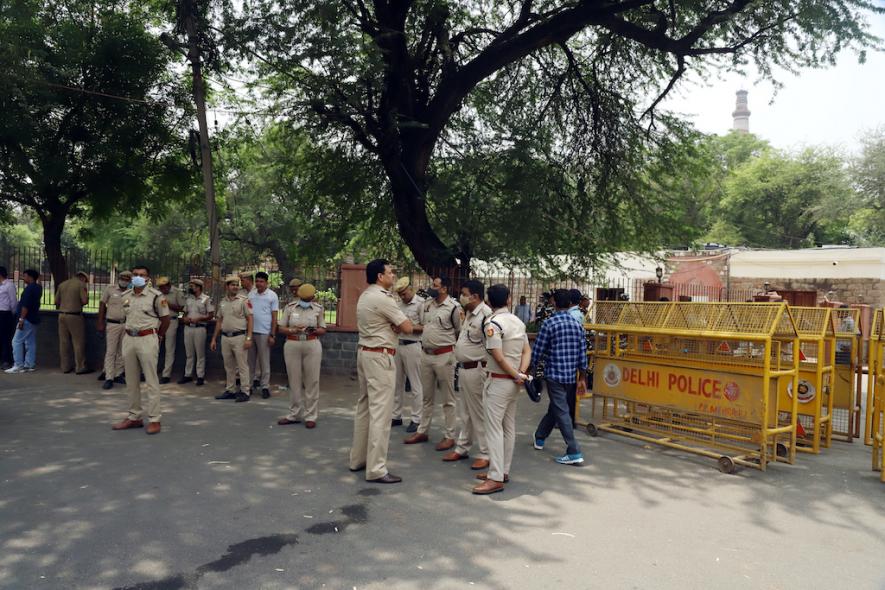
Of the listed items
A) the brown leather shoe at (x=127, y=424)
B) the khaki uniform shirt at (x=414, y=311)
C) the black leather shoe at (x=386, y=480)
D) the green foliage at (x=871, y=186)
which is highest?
the green foliage at (x=871, y=186)

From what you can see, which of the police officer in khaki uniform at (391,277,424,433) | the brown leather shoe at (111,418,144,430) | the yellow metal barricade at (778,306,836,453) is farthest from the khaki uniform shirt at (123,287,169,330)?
the yellow metal barricade at (778,306,836,453)

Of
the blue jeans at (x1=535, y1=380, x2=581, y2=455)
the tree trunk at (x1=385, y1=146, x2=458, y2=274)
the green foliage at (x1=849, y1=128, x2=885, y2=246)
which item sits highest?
the green foliage at (x1=849, y1=128, x2=885, y2=246)

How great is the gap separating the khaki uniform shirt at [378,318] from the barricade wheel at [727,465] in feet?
11.9

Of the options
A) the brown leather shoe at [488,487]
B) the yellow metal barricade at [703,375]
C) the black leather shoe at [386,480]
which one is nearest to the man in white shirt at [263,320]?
the black leather shoe at [386,480]

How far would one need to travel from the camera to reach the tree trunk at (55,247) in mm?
13305

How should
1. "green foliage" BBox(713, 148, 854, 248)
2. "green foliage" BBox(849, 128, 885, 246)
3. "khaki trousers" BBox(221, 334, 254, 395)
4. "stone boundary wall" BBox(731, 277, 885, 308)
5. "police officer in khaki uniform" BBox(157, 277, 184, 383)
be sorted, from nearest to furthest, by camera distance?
"khaki trousers" BBox(221, 334, 254, 395)
"police officer in khaki uniform" BBox(157, 277, 184, 383)
"stone boundary wall" BBox(731, 277, 885, 308)
"green foliage" BBox(849, 128, 885, 246)
"green foliage" BBox(713, 148, 854, 248)

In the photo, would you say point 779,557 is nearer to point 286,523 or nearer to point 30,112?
point 286,523

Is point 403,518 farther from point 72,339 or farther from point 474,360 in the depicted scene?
point 72,339

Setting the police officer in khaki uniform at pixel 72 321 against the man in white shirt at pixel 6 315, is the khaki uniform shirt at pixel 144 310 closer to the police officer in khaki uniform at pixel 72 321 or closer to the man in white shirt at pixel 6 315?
the police officer in khaki uniform at pixel 72 321

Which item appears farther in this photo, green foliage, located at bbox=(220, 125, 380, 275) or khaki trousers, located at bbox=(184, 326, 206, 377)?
green foliage, located at bbox=(220, 125, 380, 275)

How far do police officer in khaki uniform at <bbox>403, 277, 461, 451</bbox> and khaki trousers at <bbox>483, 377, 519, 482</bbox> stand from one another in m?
1.30

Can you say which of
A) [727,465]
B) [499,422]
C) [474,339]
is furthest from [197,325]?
[727,465]

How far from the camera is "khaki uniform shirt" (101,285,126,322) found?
10.8 metres

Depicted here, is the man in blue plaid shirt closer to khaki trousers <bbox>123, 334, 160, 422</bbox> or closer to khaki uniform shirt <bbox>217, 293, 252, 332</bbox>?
khaki trousers <bbox>123, 334, 160, 422</bbox>
